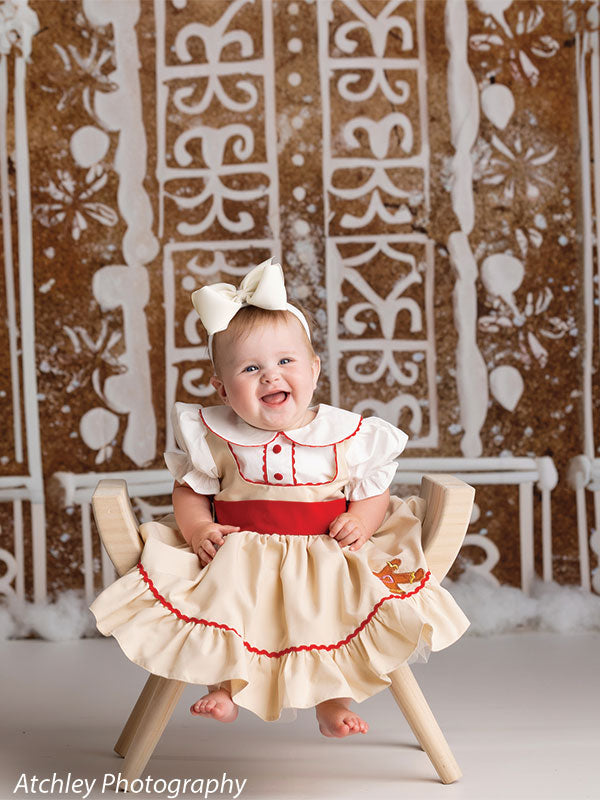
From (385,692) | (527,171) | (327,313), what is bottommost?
(385,692)

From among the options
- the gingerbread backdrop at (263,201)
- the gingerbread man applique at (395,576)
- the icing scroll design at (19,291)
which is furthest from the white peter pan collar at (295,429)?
the icing scroll design at (19,291)

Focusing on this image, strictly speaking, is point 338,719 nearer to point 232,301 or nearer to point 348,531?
point 348,531

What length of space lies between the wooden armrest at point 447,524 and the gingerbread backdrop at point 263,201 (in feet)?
2.70

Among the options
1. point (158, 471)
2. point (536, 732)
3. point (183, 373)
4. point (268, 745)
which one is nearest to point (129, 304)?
point (183, 373)

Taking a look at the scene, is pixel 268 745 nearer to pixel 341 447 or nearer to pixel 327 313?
pixel 341 447

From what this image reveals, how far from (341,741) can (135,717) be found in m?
0.35

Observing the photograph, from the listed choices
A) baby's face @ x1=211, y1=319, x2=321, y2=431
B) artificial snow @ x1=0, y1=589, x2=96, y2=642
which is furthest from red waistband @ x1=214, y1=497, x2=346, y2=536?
artificial snow @ x1=0, y1=589, x2=96, y2=642

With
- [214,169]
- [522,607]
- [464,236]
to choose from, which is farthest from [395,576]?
[214,169]

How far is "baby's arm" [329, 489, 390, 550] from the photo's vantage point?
1484mm

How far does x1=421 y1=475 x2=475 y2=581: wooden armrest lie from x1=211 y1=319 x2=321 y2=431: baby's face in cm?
25

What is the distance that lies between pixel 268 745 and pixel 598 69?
164cm

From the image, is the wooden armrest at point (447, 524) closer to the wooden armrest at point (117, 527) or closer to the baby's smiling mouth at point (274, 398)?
the baby's smiling mouth at point (274, 398)

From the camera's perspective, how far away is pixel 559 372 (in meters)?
2.34

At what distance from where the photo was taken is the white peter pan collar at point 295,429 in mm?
1521
